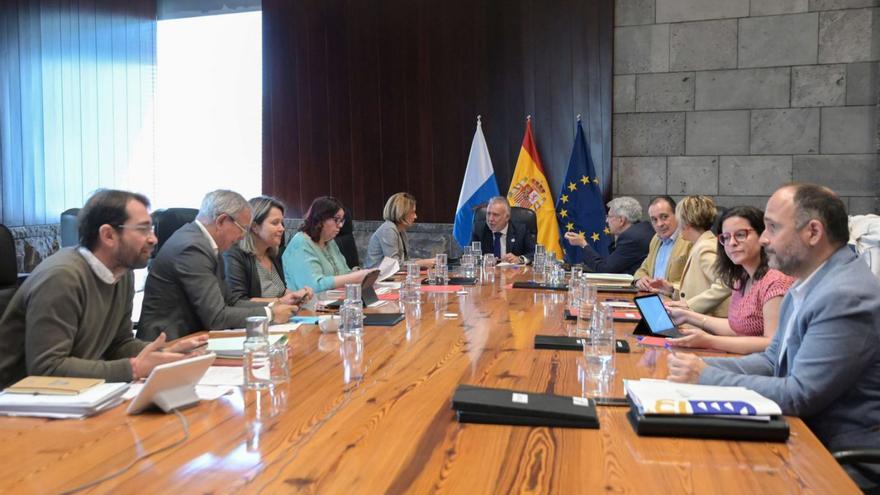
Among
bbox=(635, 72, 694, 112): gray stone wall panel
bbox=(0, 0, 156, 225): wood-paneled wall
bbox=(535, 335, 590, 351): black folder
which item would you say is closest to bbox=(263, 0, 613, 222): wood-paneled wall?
bbox=(635, 72, 694, 112): gray stone wall panel

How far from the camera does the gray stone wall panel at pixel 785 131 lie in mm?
6020

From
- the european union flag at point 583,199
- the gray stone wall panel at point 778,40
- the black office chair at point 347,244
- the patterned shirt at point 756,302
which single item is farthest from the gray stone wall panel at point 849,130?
the black office chair at point 347,244

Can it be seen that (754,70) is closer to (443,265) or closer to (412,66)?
(412,66)

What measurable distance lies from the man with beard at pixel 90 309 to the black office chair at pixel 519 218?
4058 mm

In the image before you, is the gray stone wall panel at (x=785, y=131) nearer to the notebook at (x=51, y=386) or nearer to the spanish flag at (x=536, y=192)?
the spanish flag at (x=536, y=192)

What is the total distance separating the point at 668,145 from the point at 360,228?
317cm

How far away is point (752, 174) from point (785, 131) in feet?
1.50

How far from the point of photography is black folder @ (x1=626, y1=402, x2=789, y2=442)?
148 centimetres

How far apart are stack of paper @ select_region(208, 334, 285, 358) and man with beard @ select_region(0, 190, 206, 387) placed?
0.19 feet

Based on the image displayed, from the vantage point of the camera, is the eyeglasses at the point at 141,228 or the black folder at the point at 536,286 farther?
the black folder at the point at 536,286

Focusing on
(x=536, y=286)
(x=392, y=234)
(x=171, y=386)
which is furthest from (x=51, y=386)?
(x=392, y=234)

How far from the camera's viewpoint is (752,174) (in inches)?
244

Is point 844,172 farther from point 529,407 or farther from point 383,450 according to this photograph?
point 383,450

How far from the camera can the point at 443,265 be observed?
4.18 m
